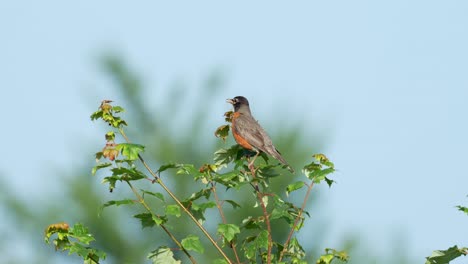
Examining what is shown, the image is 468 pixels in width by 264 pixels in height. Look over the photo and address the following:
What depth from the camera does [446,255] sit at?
205 inches

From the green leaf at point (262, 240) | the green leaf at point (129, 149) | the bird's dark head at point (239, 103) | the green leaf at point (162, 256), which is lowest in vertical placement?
the green leaf at point (262, 240)

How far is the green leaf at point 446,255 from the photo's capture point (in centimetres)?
516

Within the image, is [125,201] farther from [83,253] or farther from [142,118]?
[142,118]

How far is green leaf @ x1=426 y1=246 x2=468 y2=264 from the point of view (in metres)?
5.16

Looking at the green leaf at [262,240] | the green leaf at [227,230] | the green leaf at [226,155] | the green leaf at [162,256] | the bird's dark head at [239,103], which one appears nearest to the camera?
the green leaf at [227,230]

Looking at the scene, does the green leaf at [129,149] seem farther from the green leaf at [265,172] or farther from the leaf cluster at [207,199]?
the green leaf at [265,172]

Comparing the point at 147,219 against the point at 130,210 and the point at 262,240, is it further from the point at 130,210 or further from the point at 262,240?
the point at 130,210

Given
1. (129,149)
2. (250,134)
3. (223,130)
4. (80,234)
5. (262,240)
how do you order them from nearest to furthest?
(80,234) < (129,149) < (262,240) < (223,130) < (250,134)

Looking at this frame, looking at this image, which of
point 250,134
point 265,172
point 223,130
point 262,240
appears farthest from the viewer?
point 250,134

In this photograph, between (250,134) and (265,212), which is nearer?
(265,212)

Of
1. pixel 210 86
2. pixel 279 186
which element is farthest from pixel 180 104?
pixel 279 186

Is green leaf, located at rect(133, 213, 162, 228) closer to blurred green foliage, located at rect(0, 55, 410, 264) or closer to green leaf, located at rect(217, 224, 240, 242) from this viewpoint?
green leaf, located at rect(217, 224, 240, 242)

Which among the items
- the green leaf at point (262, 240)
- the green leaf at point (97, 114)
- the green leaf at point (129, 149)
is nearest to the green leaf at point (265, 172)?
the green leaf at point (262, 240)

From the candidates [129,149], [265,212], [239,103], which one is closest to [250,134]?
[239,103]
